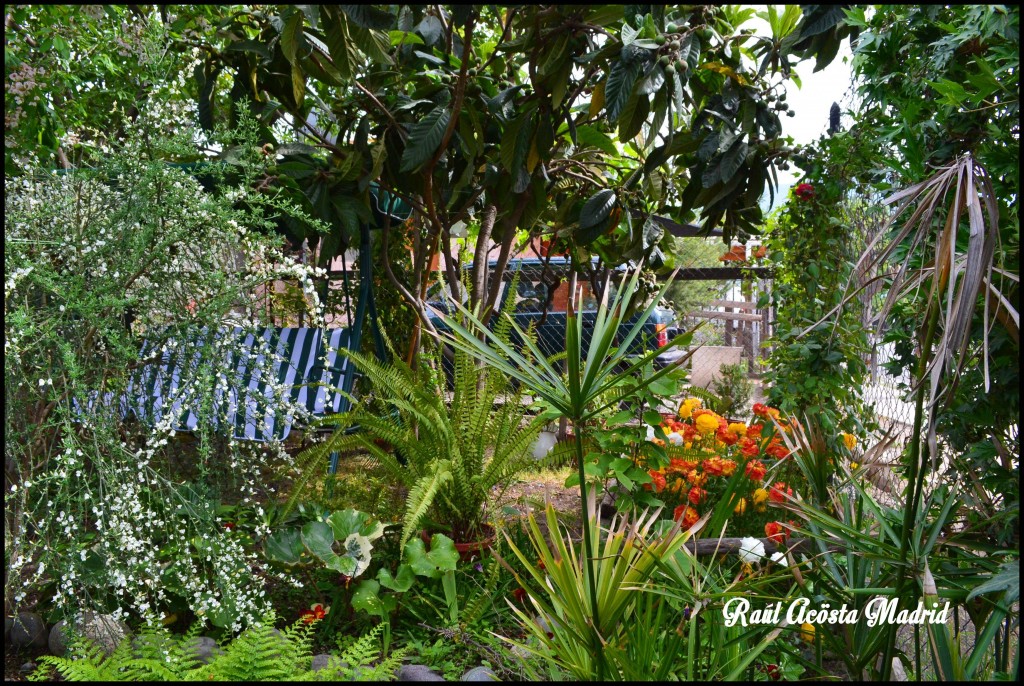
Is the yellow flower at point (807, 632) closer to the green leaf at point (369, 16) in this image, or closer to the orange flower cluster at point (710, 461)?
the orange flower cluster at point (710, 461)

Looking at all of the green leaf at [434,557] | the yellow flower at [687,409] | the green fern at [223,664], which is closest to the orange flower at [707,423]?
the yellow flower at [687,409]

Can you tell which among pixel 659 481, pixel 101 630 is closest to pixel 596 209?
pixel 659 481

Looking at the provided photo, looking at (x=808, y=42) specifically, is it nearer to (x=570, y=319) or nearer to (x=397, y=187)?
(x=570, y=319)

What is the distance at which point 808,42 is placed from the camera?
7.16 ft

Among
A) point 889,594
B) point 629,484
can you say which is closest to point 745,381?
point 629,484

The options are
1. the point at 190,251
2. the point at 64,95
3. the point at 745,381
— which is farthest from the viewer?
the point at 745,381

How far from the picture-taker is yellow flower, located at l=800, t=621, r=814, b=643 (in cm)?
185

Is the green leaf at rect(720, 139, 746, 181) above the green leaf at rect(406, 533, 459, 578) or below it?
above

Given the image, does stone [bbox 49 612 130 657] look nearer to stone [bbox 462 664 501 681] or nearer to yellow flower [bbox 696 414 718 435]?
stone [bbox 462 664 501 681]

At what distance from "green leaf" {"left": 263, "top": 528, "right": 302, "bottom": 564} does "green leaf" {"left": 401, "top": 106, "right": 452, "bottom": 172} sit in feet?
4.69

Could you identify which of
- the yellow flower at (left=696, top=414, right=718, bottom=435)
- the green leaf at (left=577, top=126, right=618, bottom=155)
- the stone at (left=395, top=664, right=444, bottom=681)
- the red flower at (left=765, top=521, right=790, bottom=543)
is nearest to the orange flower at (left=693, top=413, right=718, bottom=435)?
the yellow flower at (left=696, top=414, right=718, bottom=435)

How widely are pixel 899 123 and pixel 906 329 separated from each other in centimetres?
65

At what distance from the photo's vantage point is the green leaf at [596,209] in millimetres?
3129

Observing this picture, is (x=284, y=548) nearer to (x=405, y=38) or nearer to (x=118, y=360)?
(x=118, y=360)
